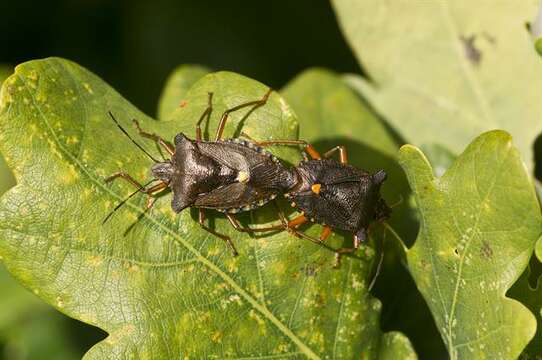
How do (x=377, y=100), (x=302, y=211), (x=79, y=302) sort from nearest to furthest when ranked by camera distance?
(x=79, y=302), (x=302, y=211), (x=377, y=100)

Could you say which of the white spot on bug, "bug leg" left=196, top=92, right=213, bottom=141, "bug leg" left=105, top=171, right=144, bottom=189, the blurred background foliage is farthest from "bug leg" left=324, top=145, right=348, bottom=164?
the blurred background foliage

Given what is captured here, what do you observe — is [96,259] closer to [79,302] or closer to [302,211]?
[79,302]

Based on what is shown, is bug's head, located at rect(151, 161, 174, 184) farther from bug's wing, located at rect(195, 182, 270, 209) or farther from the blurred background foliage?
the blurred background foliage

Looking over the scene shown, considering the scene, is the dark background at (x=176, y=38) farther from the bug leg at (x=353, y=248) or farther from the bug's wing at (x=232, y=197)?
the bug leg at (x=353, y=248)

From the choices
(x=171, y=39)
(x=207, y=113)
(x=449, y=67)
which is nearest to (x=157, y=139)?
(x=207, y=113)

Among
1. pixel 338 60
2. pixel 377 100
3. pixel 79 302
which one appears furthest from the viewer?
pixel 338 60

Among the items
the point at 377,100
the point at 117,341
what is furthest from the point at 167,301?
the point at 377,100
